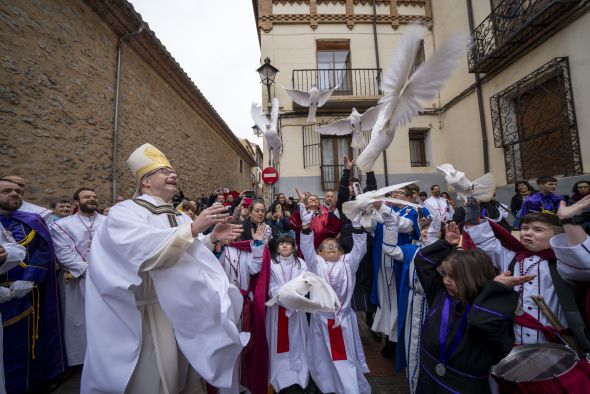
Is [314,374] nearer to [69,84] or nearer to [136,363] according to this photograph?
[136,363]

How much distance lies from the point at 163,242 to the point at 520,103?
900 cm

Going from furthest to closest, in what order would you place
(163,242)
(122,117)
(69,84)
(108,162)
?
(122,117) → (108,162) → (69,84) → (163,242)

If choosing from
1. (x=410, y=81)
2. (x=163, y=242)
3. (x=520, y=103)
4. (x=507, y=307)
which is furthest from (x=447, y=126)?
(x=163, y=242)

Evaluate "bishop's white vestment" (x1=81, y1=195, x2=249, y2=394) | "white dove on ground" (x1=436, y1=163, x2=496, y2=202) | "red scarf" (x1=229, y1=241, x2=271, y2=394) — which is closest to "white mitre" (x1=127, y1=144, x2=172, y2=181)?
"bishop's white vestment" (x1=81, y1=195, x2=249, y2=394)

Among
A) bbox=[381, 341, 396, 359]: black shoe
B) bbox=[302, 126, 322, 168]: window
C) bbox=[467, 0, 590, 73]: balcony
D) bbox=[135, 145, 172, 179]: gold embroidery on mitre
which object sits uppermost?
bbox=[467, 0, 590, 73]: balcony

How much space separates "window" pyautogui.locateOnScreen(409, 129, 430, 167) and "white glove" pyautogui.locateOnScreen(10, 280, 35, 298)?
438 inches

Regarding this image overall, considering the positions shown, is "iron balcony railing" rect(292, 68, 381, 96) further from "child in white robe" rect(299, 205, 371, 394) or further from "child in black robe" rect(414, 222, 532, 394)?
"child in black robe" rect(414, 222, 532, 394)

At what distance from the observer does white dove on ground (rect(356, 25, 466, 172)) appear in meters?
2.71

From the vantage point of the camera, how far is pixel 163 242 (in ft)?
5.43

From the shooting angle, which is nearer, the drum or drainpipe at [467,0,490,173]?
the drum

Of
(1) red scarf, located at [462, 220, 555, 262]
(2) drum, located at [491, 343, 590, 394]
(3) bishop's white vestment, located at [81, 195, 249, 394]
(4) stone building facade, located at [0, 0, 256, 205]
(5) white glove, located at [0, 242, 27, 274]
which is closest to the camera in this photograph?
(2) drum, located at [491, 343, 590, 394]

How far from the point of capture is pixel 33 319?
2.89 metres

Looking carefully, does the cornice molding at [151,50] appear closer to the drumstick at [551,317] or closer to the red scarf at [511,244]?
the red scarf at [511,244]

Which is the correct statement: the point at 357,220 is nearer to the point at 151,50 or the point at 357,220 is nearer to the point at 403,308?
the point at 403,308
